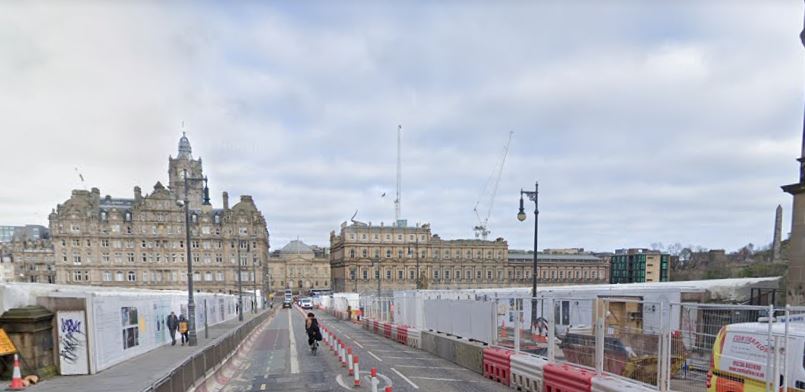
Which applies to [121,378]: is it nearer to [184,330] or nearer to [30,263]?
[184,330]

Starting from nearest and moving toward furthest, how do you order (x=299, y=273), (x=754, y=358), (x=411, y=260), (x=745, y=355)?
(x=754, y=358)
(x=745, y=355)
(x=411, y=260)
(x=299, y=273)

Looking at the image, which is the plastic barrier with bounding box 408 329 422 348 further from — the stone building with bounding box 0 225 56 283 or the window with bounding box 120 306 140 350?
the stone building with bounding box 0 225 56 283

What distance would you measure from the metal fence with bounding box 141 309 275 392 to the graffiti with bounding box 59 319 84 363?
157 inches

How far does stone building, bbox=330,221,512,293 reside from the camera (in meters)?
109

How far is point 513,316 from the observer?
13.6m

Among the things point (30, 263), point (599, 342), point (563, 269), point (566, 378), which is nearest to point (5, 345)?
point (566, 378)

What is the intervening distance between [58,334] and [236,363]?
633 centimetres

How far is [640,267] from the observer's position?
122812 mm

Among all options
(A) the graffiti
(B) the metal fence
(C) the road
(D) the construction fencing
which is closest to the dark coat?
(C) the road

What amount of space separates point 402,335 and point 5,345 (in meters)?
16.7

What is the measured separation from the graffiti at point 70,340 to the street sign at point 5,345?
1388 millimetres

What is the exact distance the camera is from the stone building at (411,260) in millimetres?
108688

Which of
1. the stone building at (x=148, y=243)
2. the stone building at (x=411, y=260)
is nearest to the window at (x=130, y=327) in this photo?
the stone building at (x=148, y=243)

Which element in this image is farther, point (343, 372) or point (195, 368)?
point (343, 372)
